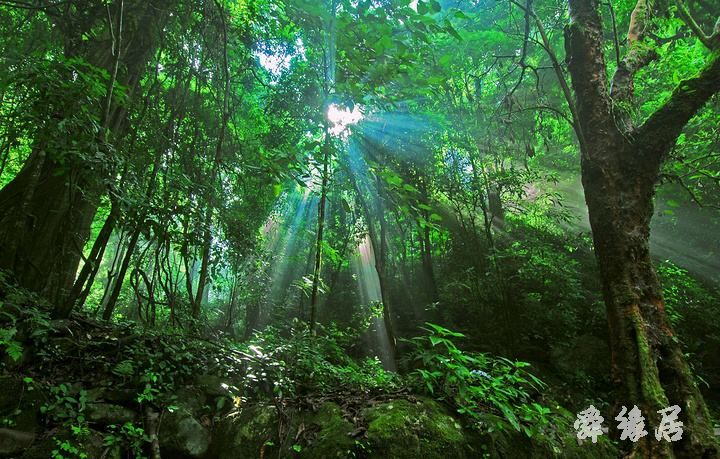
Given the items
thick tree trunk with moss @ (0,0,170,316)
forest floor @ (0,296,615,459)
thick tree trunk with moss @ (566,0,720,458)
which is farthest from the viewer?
thick tree trunk with moss @ (0,0,170,316)

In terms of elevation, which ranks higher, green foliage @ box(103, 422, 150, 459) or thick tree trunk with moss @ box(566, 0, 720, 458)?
thick tree trunk with moss @ box(566, 0, 720, 458)

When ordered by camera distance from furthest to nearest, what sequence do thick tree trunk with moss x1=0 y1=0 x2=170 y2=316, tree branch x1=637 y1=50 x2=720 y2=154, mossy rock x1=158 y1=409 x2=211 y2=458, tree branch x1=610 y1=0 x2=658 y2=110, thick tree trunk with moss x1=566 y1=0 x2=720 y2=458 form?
tree branch x1=610 y1=0 x2=658 y2=110 < thick tree trunk with moss x1=0 y1=0 x2=170 y2=316 < tree branch x1=637 y1=50 x2=720 y2=154 < mossy rock x1=158 y1=409 x2=211 y2=458 < thick tree trunk with moss x1=566 y1=0 x2=720 y2=458

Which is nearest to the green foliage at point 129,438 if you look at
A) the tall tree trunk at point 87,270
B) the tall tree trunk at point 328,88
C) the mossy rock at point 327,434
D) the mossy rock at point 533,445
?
the mossy rock at point 327,434

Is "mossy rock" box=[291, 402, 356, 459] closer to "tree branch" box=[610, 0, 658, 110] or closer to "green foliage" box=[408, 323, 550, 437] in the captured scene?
"green foliage" box=[408, 323, 550, 437]

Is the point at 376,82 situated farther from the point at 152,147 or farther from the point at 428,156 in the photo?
the point at 428,156

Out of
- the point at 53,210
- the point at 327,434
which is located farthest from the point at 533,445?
the point at 53,210

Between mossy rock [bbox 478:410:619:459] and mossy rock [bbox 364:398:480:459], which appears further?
mossy rock [bbox 478:410:619:459]

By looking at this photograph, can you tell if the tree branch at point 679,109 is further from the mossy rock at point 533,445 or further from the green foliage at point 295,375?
the green foliage at point 295,375

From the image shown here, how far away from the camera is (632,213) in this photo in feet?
9.77

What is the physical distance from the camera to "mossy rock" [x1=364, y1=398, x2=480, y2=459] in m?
2.30

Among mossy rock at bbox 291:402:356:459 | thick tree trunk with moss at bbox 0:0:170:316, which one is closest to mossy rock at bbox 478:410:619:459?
mossy rock at bbox 291:402:356:459

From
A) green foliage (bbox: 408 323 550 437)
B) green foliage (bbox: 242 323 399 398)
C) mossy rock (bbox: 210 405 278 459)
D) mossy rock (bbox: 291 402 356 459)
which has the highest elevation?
green foliage (bbox: 408 323 550 437)

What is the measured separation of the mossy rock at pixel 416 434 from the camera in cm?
230

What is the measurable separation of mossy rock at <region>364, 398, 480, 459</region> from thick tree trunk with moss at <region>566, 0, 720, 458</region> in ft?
3.80
